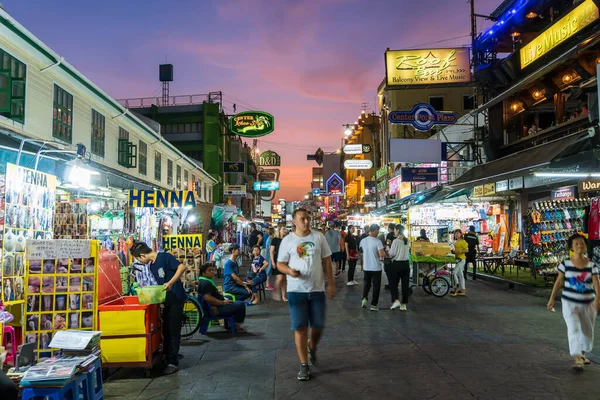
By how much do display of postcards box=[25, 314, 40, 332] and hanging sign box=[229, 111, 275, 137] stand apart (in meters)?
17.9

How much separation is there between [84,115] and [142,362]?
36.0ft

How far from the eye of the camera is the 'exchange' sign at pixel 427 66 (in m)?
21.4

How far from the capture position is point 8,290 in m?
6.26

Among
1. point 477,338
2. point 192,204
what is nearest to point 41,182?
point 192,204

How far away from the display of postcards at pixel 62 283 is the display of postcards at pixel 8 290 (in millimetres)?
630

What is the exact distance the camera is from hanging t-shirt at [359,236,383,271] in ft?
36.6

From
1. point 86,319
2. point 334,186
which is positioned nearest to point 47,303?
point 86,319

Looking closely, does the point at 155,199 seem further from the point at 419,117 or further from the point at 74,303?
the point at 419,117

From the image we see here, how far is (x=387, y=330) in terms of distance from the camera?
8.89 m

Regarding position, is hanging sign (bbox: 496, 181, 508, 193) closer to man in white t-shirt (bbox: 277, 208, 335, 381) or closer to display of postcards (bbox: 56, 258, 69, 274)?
man in white t-shirt (bbox: 277, 208, 335, 381)

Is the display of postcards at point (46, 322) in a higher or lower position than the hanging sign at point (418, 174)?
lower

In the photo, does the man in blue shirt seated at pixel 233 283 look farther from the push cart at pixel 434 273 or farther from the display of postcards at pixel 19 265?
the push cart at pixel 434 273

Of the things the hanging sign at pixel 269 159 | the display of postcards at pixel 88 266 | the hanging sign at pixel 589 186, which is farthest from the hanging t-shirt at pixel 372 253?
the hanging sign at pixel 269 159

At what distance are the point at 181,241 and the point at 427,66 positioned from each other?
13.9m
